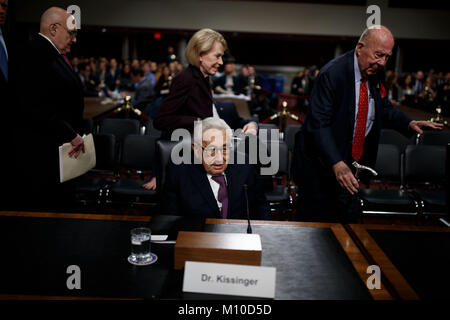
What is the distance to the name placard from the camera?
112 centimetres

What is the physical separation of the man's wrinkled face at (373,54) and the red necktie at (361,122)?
102mm

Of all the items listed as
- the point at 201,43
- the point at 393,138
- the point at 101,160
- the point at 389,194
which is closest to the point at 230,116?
the point at 201,43

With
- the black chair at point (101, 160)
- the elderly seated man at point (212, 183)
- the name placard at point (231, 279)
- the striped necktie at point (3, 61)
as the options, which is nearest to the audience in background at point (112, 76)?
the black chair at point (101, 160)

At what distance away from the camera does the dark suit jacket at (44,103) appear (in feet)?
7.12

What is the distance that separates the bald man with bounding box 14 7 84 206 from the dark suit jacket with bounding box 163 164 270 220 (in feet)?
2.05

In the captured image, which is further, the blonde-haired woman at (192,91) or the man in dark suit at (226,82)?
the man in dark suit at (226,82)

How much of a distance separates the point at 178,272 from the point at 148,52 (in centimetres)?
1514

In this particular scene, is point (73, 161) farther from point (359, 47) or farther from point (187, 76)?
point (359, 47)

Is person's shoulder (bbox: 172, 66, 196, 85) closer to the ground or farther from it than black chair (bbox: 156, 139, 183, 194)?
farther from it

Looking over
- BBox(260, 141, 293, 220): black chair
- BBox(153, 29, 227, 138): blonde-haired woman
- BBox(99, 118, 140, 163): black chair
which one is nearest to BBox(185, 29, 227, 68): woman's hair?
BBox(153, 29, 227, 138): blonde-haired woman

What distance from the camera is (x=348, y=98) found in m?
2.25

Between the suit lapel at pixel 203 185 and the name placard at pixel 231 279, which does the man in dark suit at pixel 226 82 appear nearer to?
the suit lapel at pixel 203 185

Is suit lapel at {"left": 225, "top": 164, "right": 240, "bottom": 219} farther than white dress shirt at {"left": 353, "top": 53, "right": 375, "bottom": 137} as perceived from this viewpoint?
No

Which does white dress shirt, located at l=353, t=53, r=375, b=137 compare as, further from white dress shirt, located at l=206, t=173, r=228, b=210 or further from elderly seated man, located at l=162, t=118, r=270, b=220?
white dress shirt, located at l=206, t=173, r=228, b=210
